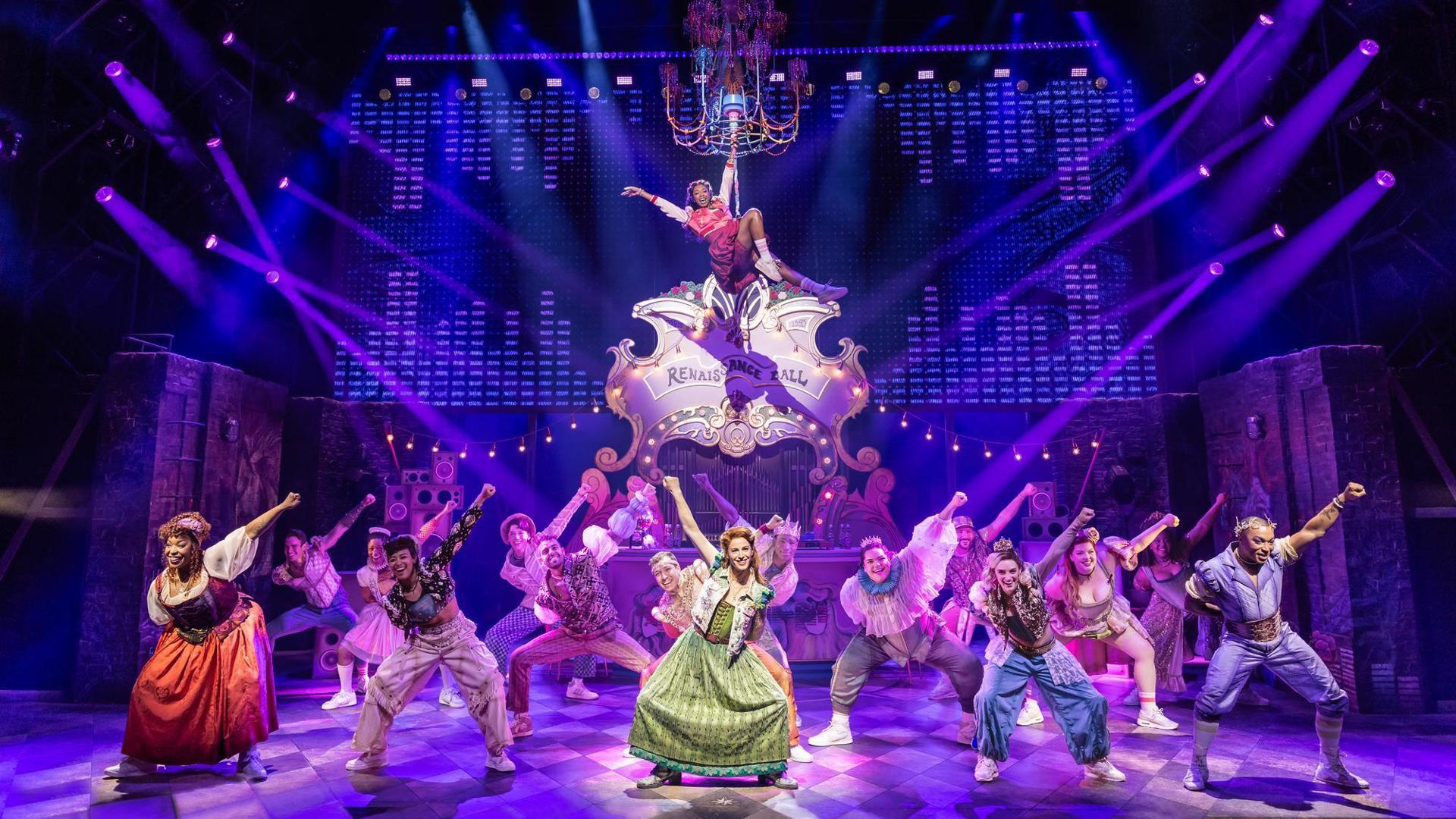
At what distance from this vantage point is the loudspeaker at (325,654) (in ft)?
23.8

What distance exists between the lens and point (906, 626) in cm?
511

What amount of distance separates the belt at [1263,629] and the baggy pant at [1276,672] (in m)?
0.02

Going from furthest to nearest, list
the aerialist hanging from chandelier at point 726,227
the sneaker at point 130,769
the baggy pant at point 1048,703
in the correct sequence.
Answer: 1. the aerialist hanging from chandelier at point 726,227
2. the sneaker at point 130,769
3. the baggy pant at point 1048,703

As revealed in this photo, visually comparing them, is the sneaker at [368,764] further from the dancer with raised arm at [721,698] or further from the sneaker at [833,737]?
the sneaker at [833,737]

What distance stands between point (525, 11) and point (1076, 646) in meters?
9.66

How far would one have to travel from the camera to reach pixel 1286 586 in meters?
6.65

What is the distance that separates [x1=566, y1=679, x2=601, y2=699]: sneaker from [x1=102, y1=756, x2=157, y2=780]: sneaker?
299 cm

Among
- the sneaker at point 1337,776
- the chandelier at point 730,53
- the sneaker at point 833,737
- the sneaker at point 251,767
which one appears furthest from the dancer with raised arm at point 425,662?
the sneaker at point 1337,776

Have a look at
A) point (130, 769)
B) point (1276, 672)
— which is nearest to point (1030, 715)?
point (1276, 672)

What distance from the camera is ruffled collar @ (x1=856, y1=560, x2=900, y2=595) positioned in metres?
5.18

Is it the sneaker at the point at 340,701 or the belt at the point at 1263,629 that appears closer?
the belt at the point at 1263,629

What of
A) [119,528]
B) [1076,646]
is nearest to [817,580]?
[1076,646]

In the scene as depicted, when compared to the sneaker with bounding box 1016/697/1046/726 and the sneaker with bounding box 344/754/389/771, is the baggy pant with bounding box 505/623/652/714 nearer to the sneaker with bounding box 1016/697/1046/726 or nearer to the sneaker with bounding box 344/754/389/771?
the sneaker with bounding box 344/754/389/771

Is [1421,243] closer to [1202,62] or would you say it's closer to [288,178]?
[1202,62]
